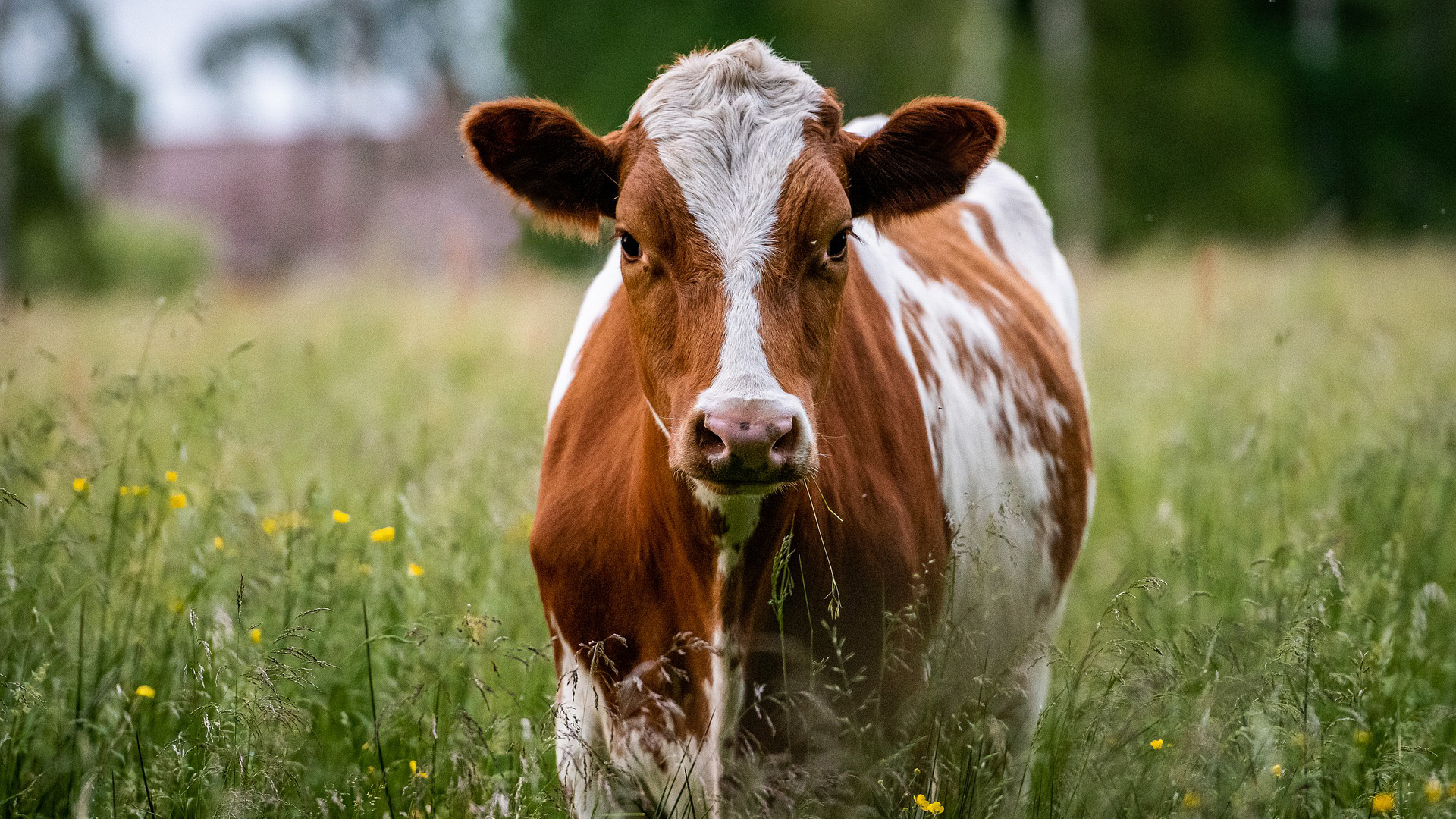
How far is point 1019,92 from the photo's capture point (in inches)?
787

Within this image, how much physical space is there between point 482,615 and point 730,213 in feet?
4.49

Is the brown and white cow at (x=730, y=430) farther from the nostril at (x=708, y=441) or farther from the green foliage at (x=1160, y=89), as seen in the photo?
the green foliage at (x=1160, y=89)

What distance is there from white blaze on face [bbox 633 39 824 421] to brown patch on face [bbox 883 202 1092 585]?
3.10 ft

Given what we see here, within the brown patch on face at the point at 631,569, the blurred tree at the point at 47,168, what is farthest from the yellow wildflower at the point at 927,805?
the blurred tree at the point at 47,168

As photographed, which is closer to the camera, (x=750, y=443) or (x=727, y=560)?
(x=750, y=443)

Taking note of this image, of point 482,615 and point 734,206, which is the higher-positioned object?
point 734,206

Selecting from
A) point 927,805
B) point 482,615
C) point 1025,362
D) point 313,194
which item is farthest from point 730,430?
point 313,194

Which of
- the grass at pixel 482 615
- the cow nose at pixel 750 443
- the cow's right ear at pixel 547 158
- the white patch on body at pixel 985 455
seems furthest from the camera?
the white patch on body at pixel 985 455

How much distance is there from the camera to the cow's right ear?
8.39 feet

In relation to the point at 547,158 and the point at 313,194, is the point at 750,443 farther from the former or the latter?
the point at 313,194

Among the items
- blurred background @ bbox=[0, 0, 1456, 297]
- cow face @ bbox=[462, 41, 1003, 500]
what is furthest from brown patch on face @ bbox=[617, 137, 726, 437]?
blurred background @ bbox=[0, 0, 1456, 297]

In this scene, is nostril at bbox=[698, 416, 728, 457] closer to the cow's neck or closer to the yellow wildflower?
the cow's neck

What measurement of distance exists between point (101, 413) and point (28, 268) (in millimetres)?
16679

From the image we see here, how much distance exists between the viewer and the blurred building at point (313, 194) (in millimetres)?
27094
